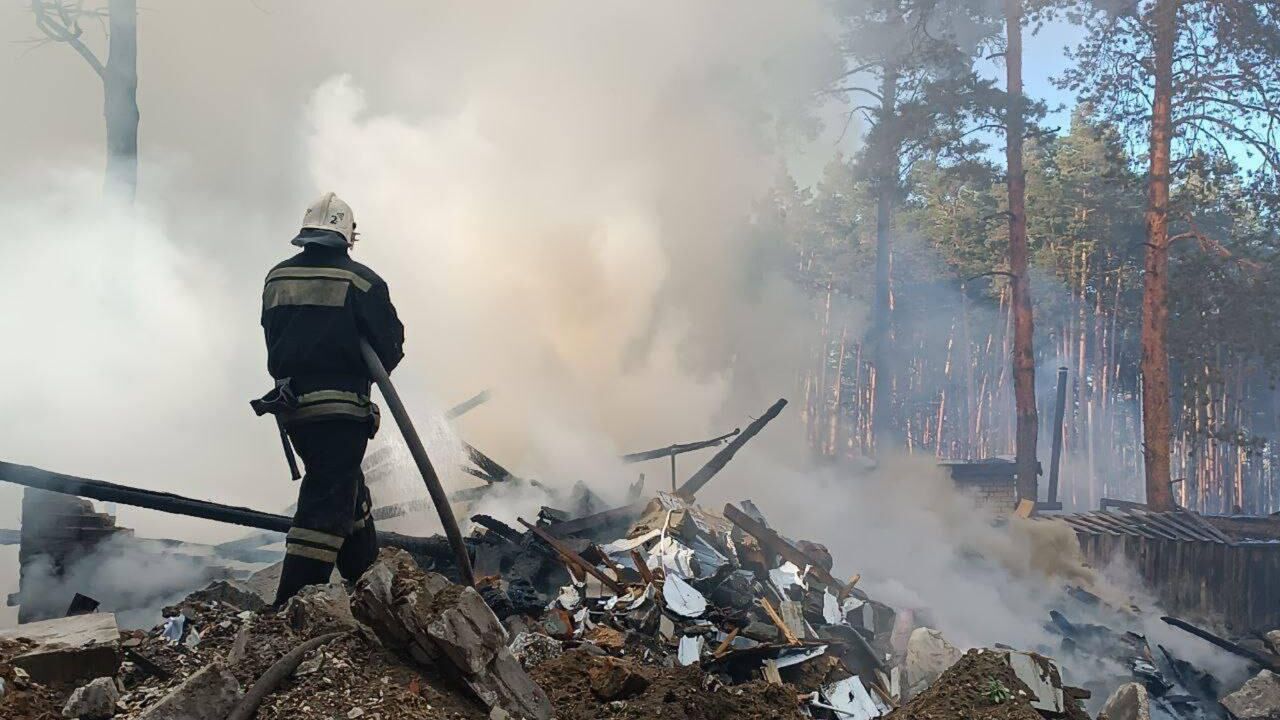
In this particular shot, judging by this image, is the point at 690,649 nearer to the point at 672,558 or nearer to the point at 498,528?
the point at 672,558

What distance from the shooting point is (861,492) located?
14.7 m

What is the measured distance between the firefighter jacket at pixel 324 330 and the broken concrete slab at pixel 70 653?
117cm

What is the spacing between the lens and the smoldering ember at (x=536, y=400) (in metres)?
4.14

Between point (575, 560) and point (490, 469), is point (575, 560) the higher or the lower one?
the lower one

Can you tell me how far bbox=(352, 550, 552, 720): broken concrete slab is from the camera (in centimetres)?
336

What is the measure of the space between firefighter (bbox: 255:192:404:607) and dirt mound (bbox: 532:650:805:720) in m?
1.05

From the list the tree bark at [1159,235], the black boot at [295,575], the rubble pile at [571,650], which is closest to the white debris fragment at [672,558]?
the rubble pile at [571,650]

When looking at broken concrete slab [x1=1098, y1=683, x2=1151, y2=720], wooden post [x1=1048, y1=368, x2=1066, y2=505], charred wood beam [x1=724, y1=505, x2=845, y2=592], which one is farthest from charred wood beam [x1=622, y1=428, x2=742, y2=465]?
wooden post [x1=1048, y1=368, x2=1066, y2=505]

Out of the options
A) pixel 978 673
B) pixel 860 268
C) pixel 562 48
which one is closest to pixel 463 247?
pixel 562 48

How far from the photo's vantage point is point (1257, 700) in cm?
792

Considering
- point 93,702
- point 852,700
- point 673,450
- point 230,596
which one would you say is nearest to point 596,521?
point 673,450

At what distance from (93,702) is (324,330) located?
5.66ft

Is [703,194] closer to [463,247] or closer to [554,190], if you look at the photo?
[554,190]

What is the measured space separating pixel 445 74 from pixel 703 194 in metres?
4.62
